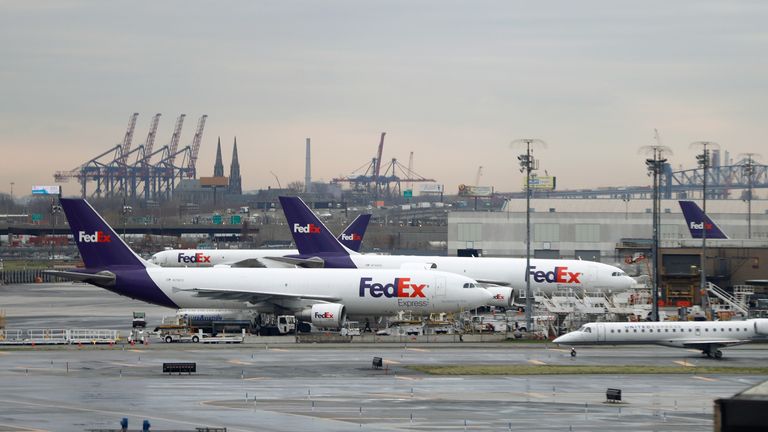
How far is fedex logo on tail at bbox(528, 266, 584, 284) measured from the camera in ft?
350

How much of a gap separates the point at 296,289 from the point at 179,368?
25.7 metres

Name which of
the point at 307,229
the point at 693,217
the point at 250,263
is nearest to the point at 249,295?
the point at 307,229

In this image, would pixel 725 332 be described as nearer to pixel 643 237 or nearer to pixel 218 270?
pixel 218 270

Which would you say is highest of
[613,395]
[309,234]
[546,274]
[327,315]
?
[309,234]

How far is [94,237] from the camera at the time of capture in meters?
92.8

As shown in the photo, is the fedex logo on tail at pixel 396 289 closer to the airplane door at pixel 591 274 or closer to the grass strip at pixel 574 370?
the grass strip at pixel 574 370

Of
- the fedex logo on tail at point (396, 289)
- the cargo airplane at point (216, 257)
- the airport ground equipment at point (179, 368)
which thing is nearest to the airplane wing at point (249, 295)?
the fedex logo on tail at point (396, 289)

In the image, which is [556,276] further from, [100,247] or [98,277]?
[98,277]

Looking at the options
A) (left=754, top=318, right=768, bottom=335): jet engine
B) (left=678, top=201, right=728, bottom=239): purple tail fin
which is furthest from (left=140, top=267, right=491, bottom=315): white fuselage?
(left=678, top=201, right=728, bottom=239): purple tail fin

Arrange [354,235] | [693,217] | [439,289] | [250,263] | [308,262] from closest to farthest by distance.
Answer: [439,289] < [308,262] < [250,263] < [693,217] < [354,235]

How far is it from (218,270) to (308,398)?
37.4 meters

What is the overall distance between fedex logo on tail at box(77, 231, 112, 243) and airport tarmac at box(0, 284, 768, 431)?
15970mm

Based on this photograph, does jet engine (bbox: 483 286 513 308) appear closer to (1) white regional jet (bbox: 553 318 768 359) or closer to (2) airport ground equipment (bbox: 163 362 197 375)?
(1) white regional jet (bbox: 553 318 768 359)

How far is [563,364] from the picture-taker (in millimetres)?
69812
